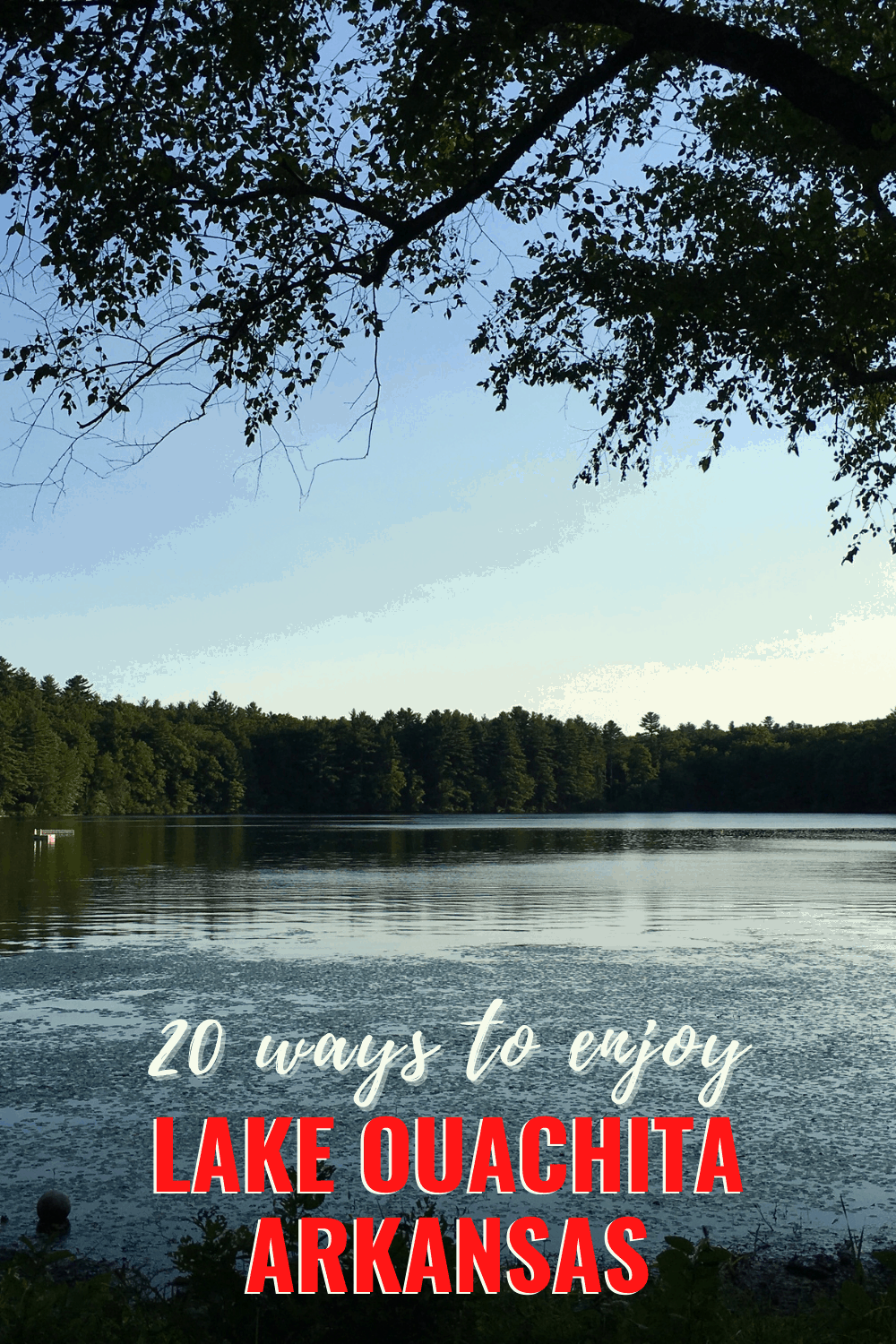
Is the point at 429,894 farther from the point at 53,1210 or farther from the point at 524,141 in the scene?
the point at 524,141

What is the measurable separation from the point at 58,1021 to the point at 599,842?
204 ft

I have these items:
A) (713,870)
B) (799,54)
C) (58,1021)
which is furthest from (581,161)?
(713,870)

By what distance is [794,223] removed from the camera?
10.6 meters

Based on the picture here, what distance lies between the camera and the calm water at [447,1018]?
7941 mm

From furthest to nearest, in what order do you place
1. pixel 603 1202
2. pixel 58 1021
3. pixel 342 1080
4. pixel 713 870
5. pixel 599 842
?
pixel 599 842 → pixel 713 870 → pixel 58 1021 → pixel 342 1080 → pixel 603 1202

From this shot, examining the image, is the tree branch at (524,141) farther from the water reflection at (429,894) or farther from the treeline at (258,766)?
the treeline at (258,766)

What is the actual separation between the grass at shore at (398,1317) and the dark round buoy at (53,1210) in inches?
81.7

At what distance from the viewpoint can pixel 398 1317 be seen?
4.84 m

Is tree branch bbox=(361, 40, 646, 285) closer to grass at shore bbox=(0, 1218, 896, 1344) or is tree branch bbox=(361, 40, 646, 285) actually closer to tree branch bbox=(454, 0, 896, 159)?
tree branch bbox=(454, 0, 896, 159)

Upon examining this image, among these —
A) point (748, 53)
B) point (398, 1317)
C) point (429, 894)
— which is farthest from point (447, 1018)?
point (429, 894)

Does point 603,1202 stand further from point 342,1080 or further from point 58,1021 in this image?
point 58,1021

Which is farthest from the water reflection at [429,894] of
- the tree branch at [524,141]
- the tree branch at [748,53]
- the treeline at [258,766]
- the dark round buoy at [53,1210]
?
the treeline at [258,766]

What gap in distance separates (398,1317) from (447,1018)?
9.22m

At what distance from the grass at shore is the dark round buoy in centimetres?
207
